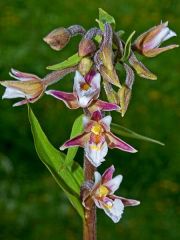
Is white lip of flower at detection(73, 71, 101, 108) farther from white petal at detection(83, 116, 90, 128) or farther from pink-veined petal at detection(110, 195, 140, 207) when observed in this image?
pink-veined petal at detection(110, 195, 140, 207)

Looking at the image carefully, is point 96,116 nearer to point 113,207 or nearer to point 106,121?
point 106,121

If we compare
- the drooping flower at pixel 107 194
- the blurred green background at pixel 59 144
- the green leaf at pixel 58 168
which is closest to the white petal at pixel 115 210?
the drooping flower at pixel 107 194

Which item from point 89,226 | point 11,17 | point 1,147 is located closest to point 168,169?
point 1,147

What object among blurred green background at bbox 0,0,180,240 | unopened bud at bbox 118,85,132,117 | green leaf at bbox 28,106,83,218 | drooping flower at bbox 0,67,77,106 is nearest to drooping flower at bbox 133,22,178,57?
unopened bud at bbox 118,85,132,117

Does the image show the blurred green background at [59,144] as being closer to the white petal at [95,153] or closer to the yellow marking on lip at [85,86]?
the white petal at [95,153]

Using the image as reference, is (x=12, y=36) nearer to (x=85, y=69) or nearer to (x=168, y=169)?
(x=168, y=169)

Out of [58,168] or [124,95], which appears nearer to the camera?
[124,95]

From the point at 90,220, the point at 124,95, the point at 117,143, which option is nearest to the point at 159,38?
the point at 124,95
